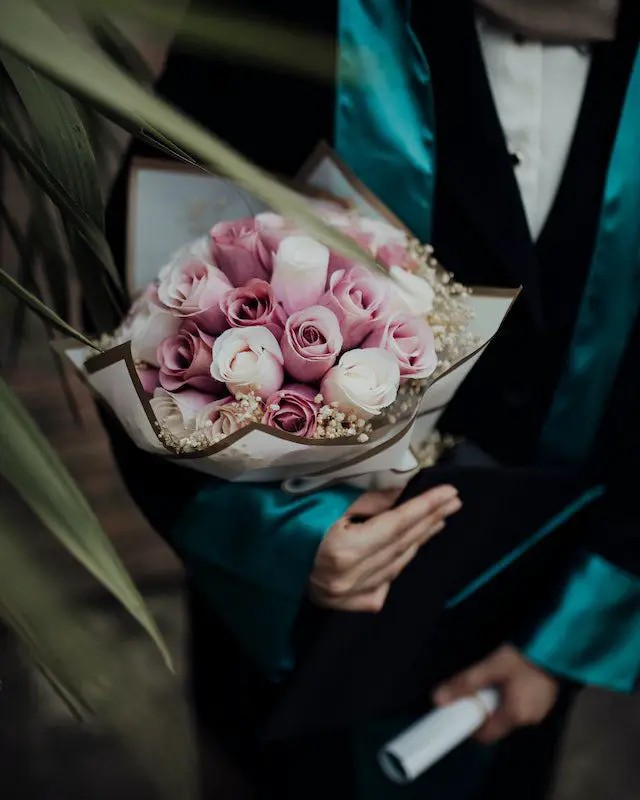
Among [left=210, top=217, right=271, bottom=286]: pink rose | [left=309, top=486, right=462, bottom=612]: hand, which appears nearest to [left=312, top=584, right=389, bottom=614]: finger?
[left=309, top=486, right=462, bottom=612]: hand

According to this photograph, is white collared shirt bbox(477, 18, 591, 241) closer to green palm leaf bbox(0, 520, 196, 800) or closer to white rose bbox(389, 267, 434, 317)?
white rose bbox(389, 267, 434, 317)

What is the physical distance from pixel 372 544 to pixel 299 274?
0.88ft

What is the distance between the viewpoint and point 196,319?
59 cm

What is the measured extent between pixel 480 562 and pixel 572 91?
517 mm

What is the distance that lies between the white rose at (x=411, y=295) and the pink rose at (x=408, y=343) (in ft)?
0.05

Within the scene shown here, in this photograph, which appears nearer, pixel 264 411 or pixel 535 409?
pixel 264 411

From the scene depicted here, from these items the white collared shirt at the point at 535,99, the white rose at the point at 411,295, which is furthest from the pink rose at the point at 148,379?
the white collared shirt at the point at 535,99

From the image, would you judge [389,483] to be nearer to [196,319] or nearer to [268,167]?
[196,319]

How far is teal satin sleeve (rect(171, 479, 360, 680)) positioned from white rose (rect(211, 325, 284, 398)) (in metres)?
0.15

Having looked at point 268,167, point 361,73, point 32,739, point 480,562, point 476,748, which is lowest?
point 32,739

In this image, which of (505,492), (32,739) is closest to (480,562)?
(505,492)

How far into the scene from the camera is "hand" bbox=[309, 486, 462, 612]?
0.69 meters

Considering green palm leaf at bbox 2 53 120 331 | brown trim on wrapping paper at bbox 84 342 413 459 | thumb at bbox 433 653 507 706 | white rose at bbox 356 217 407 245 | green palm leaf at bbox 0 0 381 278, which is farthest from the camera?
thumb at bbox 433 653 507 706

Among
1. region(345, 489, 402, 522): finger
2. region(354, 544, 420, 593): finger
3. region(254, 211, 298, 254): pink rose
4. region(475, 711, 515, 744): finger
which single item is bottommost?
region(475, 711, 515, 744): finger
